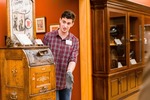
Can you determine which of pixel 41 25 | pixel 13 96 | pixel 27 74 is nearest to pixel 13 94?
pixel 13 96

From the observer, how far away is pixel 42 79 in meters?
2.73

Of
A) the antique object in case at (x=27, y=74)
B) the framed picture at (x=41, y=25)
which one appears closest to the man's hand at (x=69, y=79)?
the antique object in case at (x=27, y=74)

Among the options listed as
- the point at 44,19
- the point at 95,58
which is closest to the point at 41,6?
the point at 44,19

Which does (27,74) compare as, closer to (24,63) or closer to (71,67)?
(24,63)

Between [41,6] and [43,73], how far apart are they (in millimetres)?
2366

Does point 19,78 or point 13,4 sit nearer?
point 19,78

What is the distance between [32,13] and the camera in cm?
304

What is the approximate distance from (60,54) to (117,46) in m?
2.21

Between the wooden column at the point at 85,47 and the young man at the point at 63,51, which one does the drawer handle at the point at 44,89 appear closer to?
the young man at the point at 63,51

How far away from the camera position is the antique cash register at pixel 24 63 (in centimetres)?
259

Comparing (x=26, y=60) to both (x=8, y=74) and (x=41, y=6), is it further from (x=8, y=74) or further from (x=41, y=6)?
(x=41, y=6)

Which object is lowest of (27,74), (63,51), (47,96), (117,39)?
(47,96)

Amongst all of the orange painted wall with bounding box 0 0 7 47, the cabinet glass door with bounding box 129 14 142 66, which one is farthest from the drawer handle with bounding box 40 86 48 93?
the cabinet glass door with bounding box 129 14 142 66

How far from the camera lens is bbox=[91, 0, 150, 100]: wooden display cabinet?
4387 mm
